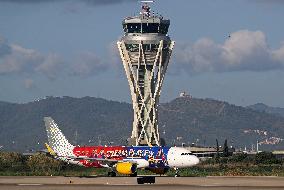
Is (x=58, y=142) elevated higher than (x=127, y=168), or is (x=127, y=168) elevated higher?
(x=58, y=142)

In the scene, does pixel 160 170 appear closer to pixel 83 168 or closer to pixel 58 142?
pixel 58 142

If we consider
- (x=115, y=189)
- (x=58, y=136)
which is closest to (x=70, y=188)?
(x=115, y=189)

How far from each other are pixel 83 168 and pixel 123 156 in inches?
782

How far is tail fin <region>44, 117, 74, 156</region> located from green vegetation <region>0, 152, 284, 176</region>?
3478 mm

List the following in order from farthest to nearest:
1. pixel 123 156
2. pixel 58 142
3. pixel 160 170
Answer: pixel 58 142 < pixel 123 156 < pixel 160 170

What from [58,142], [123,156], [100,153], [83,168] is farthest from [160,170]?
[83,168]

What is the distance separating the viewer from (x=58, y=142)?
133m

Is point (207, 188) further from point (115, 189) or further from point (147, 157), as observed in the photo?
point (147, 157)

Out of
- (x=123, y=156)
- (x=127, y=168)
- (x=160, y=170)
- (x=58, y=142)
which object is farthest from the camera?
(x=58, y=142)

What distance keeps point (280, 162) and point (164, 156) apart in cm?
4325

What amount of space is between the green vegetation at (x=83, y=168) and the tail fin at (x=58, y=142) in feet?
11.4

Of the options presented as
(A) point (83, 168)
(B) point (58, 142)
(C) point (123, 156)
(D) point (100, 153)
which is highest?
(B) point (58, 142)

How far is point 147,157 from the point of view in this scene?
396ft

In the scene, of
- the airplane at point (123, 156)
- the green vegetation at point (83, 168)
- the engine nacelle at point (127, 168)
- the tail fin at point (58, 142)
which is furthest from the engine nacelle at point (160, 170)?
the tail fin at point (58, 142)
